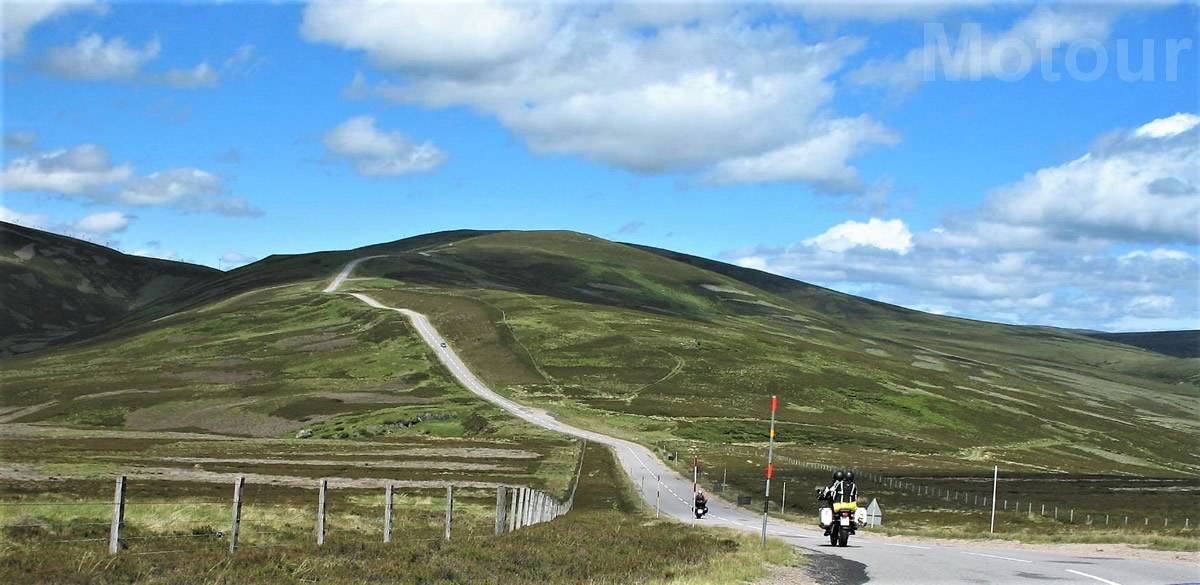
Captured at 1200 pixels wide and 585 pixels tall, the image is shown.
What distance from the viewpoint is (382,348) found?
Result: 19600 cm

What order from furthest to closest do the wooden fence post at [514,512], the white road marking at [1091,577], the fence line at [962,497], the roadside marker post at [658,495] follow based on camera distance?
the fence line at [962,497] < the roadside marker post at [658,495] < the wooden fence post at [514,512] < the white road marking at [1091,577]

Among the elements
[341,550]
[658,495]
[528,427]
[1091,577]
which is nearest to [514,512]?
[341,550]

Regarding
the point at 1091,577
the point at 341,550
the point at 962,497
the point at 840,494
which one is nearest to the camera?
the point at 341,550

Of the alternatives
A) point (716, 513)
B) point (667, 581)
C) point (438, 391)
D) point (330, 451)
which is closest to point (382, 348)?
point (438, 391)

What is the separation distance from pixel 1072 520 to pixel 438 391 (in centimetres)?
10374

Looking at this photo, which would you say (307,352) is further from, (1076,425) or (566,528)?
(566,528)

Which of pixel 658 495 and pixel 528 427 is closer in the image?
pixel 658 495

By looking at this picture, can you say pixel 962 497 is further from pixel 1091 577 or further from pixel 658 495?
pixel 1091 577

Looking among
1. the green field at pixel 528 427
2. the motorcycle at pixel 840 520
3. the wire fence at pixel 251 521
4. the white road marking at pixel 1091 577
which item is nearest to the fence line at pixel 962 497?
the green field at pixel 528 427

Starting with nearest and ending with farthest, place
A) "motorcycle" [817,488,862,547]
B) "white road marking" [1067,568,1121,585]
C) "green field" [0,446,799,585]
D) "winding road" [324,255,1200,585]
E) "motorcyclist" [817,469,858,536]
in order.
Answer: "green field" [0,446,799,585]
"white road marking" [1067,568,1121,585]
"winding road" [324,255,1200,585]
"motorcycle" [817,488,862,547]
"motorcyclist" [817,469,858,536]

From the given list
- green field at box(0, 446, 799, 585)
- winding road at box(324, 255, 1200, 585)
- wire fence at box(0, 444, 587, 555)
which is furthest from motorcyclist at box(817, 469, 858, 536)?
wire fence at box(0, 444, 587, 555)

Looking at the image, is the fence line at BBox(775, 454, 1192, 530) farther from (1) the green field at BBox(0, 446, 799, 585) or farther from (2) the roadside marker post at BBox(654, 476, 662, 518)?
(1) the green field at BBox(0, 446, 799, 585)

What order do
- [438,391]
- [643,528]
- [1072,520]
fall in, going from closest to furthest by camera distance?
[643,528] < [1072,520] < [438,391]

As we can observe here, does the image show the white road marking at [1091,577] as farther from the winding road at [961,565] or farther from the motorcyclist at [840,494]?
the motorcyclist at [840,494]
